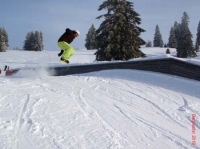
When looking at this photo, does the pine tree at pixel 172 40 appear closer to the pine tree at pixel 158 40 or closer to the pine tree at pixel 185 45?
the pine tree at pixel 158 40

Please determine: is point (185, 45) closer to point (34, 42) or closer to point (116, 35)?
point (116, 35)

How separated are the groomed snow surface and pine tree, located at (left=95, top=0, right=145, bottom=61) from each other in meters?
11.5

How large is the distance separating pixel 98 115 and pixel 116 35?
1642 centimetres

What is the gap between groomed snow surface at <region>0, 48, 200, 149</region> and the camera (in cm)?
487

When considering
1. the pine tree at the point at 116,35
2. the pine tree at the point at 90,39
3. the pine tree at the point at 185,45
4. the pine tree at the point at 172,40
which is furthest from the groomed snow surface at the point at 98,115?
the pine tree at the point at 172,40

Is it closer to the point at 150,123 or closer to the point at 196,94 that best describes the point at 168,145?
the point at 150,123

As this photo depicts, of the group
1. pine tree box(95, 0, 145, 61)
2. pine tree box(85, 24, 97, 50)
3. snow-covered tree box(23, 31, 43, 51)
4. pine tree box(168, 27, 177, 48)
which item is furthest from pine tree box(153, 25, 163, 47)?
pine tree box(95, 0, 145, 61)

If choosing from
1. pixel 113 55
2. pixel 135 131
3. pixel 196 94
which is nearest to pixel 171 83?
pixel 196 94

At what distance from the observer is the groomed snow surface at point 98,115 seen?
4871 mm

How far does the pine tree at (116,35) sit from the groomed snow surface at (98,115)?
1147 centimetres

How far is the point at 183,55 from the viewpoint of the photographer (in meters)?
53.4

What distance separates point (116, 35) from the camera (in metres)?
22.2

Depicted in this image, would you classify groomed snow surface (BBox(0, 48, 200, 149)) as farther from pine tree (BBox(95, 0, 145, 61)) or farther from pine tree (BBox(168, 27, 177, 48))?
pine tree (BBox(168, 27, 177, 48))

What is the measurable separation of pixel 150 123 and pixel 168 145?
125 centimetres
